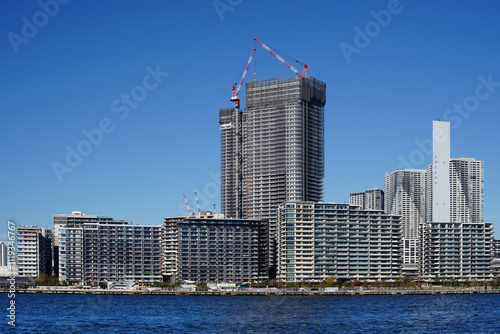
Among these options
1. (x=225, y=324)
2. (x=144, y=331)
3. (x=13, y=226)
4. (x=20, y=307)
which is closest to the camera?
(x=13, y=226)

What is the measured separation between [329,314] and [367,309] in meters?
16.8

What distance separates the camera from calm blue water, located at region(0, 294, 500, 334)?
401ft

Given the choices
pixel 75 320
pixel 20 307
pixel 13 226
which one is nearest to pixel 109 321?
pixel 75 320

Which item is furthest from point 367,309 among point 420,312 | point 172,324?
point 172,324

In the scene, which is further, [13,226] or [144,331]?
[144,331]

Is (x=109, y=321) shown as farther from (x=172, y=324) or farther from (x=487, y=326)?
(x=487, y=326)

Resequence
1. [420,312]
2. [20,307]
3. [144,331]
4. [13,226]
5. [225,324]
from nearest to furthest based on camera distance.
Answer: [13,226] < [144,331] < [225,324] < [420,312] < [20,307]

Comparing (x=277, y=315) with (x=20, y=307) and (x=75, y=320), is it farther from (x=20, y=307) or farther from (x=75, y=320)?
(x=20, y=307)

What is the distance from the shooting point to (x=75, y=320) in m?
136

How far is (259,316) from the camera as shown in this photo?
468ft

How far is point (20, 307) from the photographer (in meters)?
167

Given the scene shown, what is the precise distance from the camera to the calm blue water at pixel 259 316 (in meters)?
122

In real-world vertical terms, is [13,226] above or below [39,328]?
above

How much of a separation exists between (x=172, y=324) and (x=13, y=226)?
5067 cm
